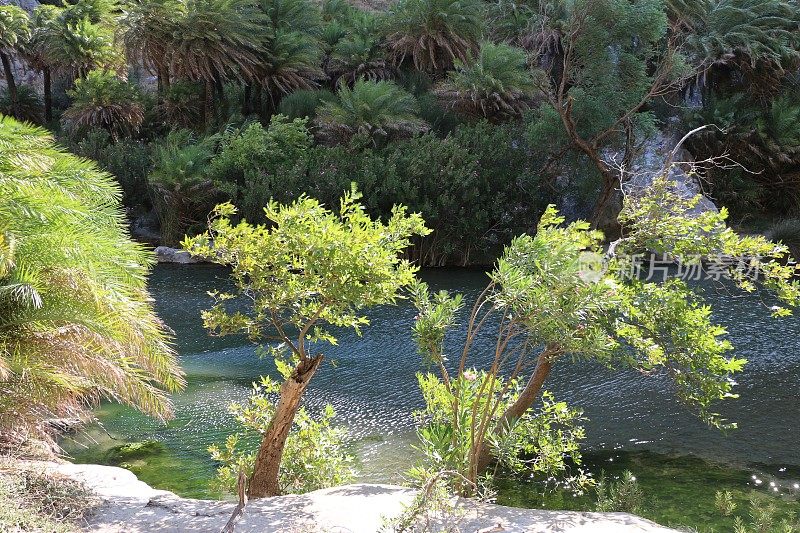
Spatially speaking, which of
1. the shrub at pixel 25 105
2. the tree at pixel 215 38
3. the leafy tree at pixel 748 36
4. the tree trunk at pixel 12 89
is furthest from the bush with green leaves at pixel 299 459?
the shrub at pixel 25 105

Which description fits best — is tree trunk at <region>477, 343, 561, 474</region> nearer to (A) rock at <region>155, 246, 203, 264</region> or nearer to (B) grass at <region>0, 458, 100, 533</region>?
(B) grass at <region>0, 458, 100, 533</region>

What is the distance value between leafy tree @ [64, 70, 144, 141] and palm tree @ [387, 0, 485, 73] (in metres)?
6.60

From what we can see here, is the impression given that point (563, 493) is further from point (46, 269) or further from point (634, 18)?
point (634, 18)

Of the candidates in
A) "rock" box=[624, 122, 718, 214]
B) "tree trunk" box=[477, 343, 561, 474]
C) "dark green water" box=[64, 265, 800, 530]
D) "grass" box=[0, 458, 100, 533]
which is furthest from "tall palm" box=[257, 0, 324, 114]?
"grass" box=[0, 458, 100, 533]

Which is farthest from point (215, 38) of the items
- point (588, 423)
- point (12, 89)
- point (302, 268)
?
point (302, 268)

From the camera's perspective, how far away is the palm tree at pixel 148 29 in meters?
16.8

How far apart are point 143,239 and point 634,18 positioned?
36.9 feet

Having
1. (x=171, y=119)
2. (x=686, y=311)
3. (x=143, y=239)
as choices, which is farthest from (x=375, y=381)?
(x=171, y=119)

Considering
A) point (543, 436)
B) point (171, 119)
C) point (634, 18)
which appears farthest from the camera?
point (171, 119)

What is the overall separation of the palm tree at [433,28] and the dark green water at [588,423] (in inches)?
413

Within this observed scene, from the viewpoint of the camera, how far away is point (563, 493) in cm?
581

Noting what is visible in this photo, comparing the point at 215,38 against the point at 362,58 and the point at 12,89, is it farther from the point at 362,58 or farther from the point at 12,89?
the point at 12,89

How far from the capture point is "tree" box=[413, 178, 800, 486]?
4184mm

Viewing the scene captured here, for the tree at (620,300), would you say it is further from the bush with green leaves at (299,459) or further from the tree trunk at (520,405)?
the bush with green leaves at (299,459)
